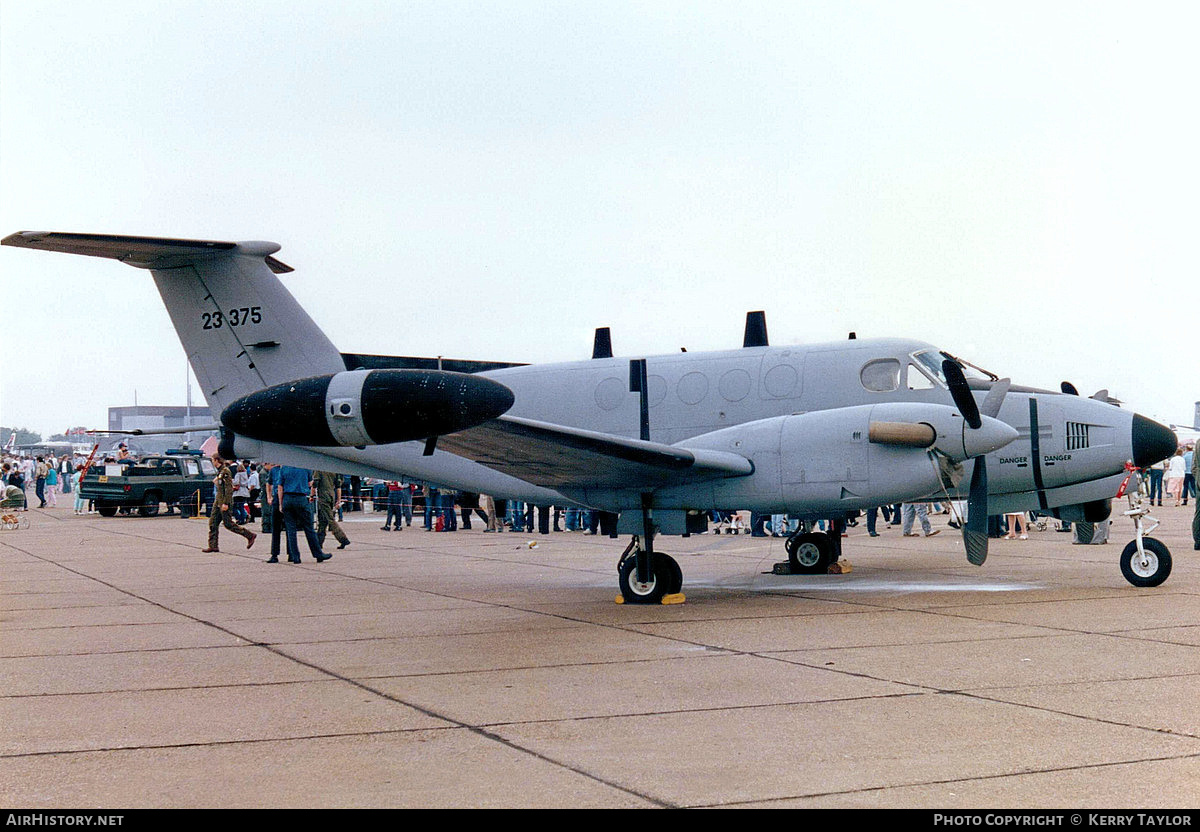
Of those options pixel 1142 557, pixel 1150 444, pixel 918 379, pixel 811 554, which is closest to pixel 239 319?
pixel 811 554

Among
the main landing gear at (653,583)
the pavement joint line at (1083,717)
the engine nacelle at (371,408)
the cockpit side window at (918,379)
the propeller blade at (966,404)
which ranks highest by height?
the cockpit side window at (918,379)

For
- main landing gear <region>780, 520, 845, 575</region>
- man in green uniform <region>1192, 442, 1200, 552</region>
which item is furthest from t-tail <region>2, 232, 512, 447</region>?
man in green uniform <region>1192, 442, 1200, 552</region>

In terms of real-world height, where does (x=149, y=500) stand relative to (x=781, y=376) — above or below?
below

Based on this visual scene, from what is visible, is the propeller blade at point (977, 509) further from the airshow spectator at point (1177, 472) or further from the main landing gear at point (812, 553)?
the airshow spectator at point (1177, 472)

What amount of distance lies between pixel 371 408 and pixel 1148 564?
29.5 ft

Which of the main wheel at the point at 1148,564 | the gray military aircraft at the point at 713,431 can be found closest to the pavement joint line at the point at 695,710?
the gray military aircraft at the point at 713,431

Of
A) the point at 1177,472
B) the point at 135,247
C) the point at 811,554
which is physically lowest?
the point at 811,554

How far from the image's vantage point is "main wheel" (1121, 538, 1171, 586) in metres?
12.1

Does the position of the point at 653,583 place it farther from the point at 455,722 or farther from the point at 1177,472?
the point at 1177,472

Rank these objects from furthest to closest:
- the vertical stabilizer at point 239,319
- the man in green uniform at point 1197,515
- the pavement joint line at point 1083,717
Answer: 1. the man in green uniform at point 1197,515
2. the vertical stabilizer at point 239,319
3. the pavement joint line at point 1083,717

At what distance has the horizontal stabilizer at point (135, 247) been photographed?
11.7m

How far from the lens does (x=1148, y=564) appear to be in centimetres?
1221

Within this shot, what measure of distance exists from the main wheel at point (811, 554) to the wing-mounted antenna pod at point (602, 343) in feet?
12.2
